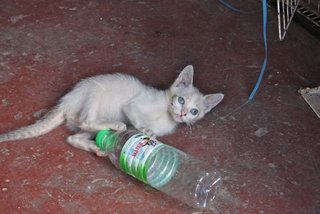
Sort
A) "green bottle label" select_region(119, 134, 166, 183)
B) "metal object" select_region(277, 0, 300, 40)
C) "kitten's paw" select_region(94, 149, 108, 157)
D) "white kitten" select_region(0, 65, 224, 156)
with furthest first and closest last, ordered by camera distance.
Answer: "metal object" select_region(277, 0, 300, 40)
"white kitten" select_region(0, 65, 224, 156)
"kitten's paw" select_region(94, 149, 108, 157)
"green bottle label" select_region(119, 134, 166, 183)

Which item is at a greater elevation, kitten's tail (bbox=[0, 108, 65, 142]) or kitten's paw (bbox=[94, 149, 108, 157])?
kitten's tail (bbox=[0, 108, 65, 142])

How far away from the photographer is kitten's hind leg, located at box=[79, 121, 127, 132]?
223cm

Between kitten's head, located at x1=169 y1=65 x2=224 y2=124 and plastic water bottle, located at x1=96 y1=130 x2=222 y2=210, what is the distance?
0.65 ft

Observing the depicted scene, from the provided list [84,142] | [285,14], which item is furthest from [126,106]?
[285,14]

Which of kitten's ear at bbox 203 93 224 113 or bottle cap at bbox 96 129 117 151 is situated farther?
kitten's ear at bbox 203 93 224 113

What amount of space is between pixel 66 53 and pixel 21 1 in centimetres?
72

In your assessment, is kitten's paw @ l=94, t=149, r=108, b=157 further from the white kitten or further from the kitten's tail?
the kitten's tail

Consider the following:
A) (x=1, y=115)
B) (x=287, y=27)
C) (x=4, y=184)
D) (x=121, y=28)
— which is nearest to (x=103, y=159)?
(x=4, y=184)

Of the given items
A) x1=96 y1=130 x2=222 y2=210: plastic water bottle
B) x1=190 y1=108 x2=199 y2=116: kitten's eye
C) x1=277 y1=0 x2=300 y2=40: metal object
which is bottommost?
x1=96 y1=130 x2=222 y2=210: plastic water bottle

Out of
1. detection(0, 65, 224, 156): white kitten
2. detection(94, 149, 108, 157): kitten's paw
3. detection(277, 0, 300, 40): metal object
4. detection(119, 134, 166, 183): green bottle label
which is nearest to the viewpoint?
detection(119, 134, 166, 183): green bottle label

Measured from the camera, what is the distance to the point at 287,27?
3.02 metres

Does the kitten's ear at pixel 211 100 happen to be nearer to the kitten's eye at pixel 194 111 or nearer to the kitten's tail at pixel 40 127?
the kitten's eye at pixel 194 111

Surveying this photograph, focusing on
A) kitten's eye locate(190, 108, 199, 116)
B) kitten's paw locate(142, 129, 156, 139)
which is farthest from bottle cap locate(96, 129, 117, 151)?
kitten's eye locate(190, 108, 199, 116)

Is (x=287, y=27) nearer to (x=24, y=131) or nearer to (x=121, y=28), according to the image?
(x=121, y=28)
